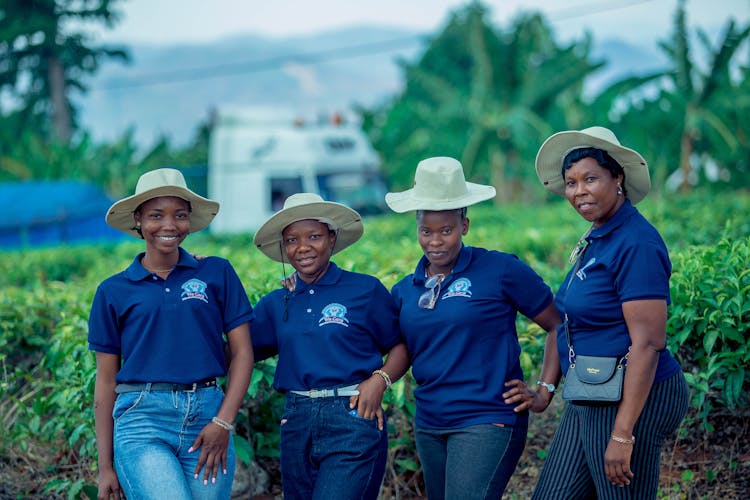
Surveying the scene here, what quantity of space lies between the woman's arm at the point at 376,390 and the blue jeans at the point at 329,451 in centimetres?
3

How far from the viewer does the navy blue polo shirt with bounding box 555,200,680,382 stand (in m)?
3.14

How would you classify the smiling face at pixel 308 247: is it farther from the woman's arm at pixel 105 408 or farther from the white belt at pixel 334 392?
the woman's arm at pixel 105 408

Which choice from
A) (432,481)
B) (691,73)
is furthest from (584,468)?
(691,73)

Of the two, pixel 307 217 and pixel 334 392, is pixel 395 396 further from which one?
pixel 307 217

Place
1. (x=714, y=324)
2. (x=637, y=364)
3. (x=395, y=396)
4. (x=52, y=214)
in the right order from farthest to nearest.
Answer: (x=52, y=214) → (x=395, y=396) → (x=714, y=324) → (x=637, y=364)

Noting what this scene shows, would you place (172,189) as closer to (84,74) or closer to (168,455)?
(168,455)

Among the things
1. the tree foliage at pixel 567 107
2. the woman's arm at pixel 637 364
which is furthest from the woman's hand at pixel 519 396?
the tree foliage at pixel 567 107

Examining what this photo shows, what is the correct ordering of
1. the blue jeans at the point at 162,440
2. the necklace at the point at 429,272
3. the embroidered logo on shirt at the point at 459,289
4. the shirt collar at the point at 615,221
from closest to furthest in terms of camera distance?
the shirt collar at the point at 615,221
the blue jeans at the point at 162,440
the embroidered logo on shirt at the point at 459,289
the necklace at the point at 429,272

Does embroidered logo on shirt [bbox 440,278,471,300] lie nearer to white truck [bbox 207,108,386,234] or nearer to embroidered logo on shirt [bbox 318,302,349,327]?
embroidered logo on shirt [bbox 318,302,349,327]

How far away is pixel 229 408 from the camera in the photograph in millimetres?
3602

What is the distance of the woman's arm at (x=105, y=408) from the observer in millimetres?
3605

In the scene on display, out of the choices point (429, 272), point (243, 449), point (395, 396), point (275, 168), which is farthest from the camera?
point (275, 168)

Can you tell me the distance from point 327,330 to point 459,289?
59 cm

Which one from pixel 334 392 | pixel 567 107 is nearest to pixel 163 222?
pixel 334 392
